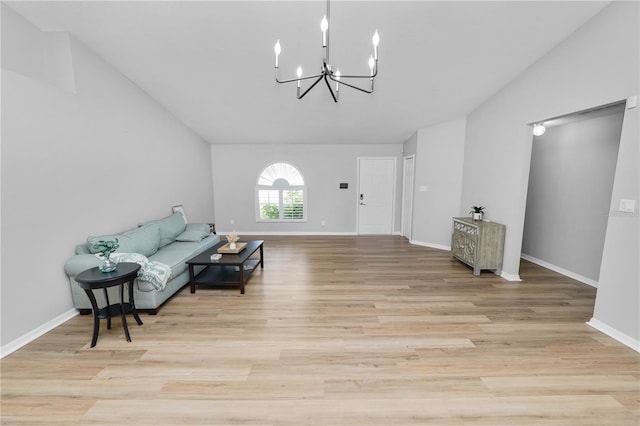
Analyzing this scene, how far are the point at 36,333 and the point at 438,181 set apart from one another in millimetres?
5990

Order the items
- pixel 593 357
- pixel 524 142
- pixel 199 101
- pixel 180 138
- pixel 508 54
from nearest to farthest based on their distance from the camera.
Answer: pixel 593 357, pixel 508 54, pixel 524 142, pixel 199 101, pixel 180 138

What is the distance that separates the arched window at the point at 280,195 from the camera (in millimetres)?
6371

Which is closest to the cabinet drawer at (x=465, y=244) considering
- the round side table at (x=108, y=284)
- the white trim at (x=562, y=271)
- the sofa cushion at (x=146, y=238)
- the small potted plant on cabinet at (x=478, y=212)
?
the small potted plant on cabinet at (x=478, y=212)

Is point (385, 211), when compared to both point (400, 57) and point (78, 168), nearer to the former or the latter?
point (400, 57)

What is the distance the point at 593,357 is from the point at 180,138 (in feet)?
20.6

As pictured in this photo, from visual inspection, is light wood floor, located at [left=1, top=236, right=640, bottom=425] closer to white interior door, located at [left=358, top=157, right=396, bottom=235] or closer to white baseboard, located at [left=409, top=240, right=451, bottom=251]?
white baseboard, located at [left=409, top=240, right=451, bottom=251]

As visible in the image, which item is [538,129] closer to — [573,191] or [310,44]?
[573,191]

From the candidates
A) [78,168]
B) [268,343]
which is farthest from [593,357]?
[78,168]

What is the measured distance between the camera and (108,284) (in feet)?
6.85

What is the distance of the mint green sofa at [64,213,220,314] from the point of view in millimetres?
2605

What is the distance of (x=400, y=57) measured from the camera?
10.3 ft

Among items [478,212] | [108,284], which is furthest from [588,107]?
[108,284]

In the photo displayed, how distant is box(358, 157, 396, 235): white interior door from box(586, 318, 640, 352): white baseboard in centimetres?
420

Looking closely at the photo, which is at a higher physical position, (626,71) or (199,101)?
(199,101)
